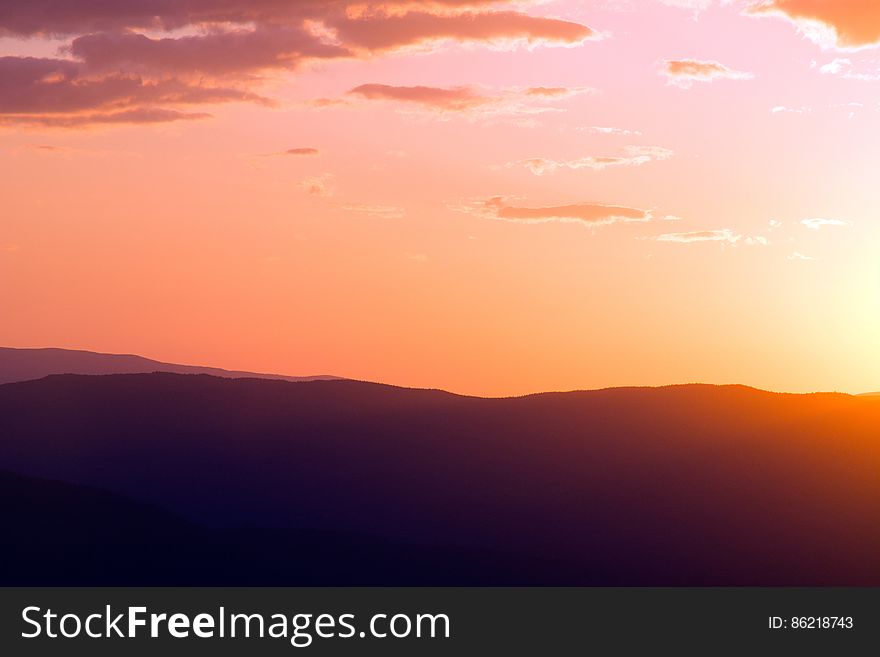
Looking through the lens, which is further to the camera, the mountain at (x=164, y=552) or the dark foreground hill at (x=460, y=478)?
the dark foreground hill at (x=460, y=478)

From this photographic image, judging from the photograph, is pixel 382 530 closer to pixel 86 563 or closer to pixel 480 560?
pixel 480 560

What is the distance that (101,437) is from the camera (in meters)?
86.7

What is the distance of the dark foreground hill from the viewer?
62.8m

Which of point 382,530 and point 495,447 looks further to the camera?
point 495,447

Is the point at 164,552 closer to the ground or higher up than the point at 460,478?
closer to the ground

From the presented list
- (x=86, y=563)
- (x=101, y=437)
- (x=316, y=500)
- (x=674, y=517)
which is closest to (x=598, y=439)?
(x=674, y=517)

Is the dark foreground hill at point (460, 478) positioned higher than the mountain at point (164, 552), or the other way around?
the dark foreground hill at point (460, 478)

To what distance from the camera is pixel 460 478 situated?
78.9m

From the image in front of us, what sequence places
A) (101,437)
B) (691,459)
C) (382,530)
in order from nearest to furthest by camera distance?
1. (382,530)
2. (691,459)
3. (101,437)

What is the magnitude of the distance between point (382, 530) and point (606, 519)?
39.8 ft

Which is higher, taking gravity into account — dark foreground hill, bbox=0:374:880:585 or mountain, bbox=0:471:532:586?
dark foreground hill, bbox=0:374:880:585

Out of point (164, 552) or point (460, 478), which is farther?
point (460, 478)

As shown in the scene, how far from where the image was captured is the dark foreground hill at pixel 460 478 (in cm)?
6284

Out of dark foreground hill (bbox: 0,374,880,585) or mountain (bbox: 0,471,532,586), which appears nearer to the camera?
mountain (bbox: 0,471,532,586)
